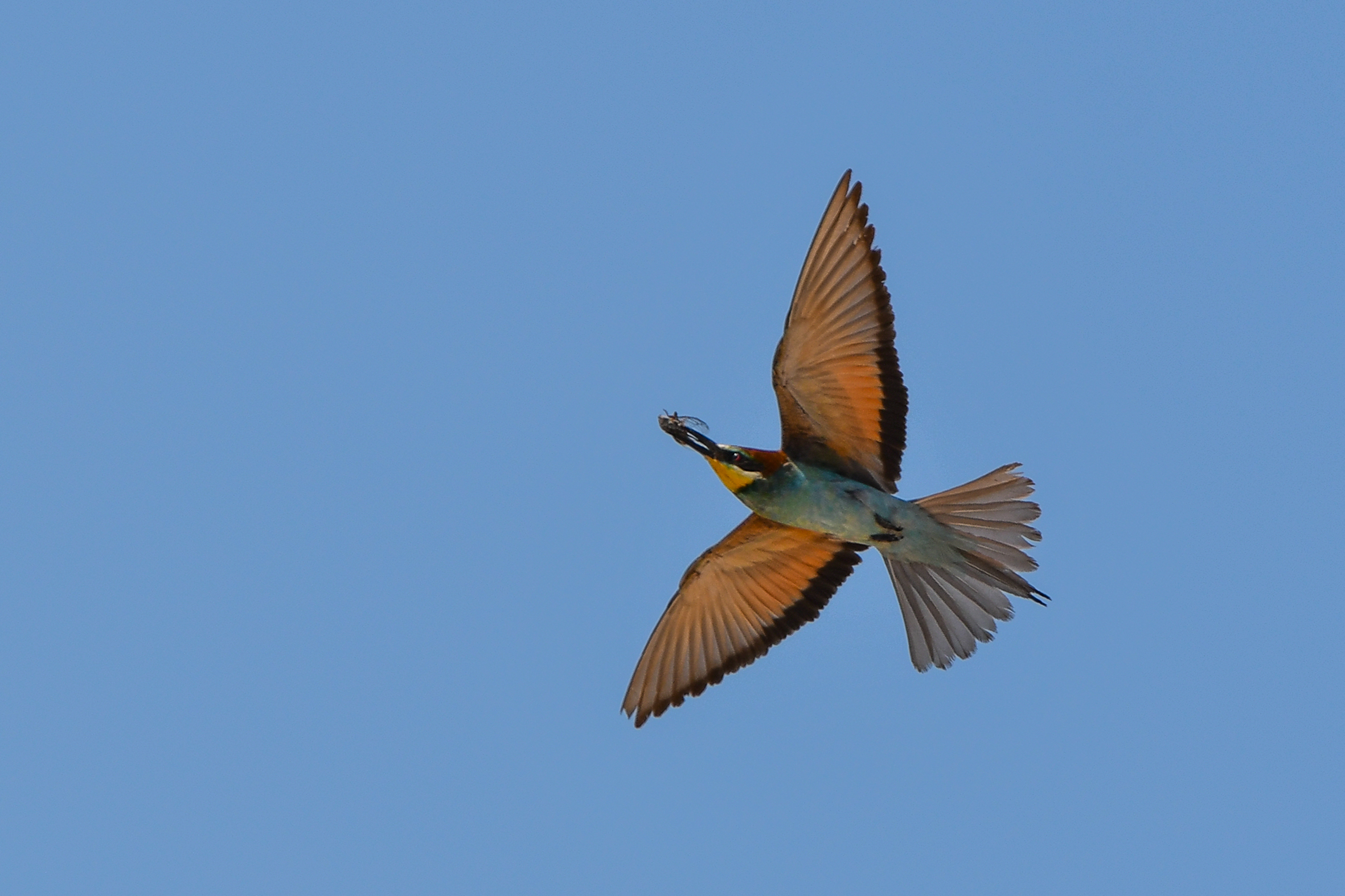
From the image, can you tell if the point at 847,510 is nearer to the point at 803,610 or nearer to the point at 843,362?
the point at 843,362

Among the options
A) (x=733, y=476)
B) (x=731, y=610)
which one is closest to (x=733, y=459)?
(x=733, y=476)

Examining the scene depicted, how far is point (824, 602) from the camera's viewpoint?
611 centimetres

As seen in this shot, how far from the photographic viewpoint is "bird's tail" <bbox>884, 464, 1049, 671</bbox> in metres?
5.44

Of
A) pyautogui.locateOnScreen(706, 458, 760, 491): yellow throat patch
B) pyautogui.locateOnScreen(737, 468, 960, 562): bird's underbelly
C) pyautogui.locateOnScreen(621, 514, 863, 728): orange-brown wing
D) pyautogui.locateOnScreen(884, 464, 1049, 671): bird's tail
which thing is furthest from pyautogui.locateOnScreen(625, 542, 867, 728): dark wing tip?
pyautogui.locateOnScreen(706, 458, 760, 491): yellow throat patch

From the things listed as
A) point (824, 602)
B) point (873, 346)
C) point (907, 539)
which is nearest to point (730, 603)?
point (824, 602)

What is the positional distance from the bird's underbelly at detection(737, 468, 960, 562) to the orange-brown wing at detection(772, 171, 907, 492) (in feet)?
0.40

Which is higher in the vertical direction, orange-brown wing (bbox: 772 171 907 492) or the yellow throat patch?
orange-brown wing (bbox: 772 171 907 492)

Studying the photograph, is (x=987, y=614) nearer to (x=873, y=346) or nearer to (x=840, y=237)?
(x=873, y=346)

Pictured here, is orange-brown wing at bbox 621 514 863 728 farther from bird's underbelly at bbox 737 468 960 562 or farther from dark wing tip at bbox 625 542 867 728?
bird's underbelly at bbox 737 468 960 562

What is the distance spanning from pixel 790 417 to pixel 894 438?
14.5 inches

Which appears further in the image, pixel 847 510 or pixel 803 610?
pixel 803 610

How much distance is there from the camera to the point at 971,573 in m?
5.67

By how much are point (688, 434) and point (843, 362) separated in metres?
0.59

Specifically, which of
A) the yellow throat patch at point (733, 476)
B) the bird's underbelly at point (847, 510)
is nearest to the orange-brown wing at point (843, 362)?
the bird's underbelly at point (847, 510)
